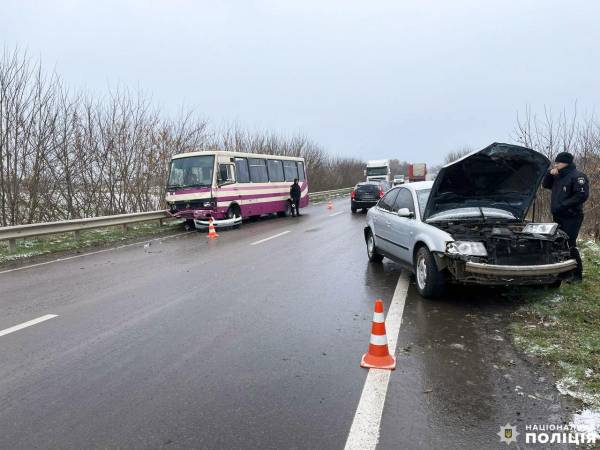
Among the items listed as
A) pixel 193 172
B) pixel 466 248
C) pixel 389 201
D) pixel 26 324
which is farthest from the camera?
pixel 193 172

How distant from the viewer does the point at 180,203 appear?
16.6 m

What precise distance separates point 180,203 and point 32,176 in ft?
15.8

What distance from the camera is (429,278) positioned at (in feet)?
19.9

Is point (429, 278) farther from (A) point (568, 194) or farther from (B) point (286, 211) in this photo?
(B) point (286, 211)

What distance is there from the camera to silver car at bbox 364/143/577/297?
5.72 m

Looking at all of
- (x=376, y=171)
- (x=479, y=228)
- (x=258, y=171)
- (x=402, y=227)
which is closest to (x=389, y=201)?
(x=402, y=227)

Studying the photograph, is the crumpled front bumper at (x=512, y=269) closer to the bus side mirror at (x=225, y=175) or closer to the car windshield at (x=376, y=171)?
the bus side mirror at (x=225, y=175)

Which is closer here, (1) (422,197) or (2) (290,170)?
(1) (422,197)

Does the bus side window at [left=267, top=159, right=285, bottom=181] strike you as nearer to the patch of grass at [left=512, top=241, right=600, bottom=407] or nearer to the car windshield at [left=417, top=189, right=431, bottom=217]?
the car windshield at [left=417, top=189, right=431, bottom=217]

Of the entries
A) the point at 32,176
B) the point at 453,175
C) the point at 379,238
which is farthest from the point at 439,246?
the point at 32,176

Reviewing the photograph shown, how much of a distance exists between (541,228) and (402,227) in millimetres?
1945

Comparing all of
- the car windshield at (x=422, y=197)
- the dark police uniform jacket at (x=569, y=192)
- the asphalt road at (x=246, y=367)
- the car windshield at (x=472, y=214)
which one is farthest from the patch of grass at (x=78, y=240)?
the dark police uniform jacket at (x=569, y=192)

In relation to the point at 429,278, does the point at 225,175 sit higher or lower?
higher

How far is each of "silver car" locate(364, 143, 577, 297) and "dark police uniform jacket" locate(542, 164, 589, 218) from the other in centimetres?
28
